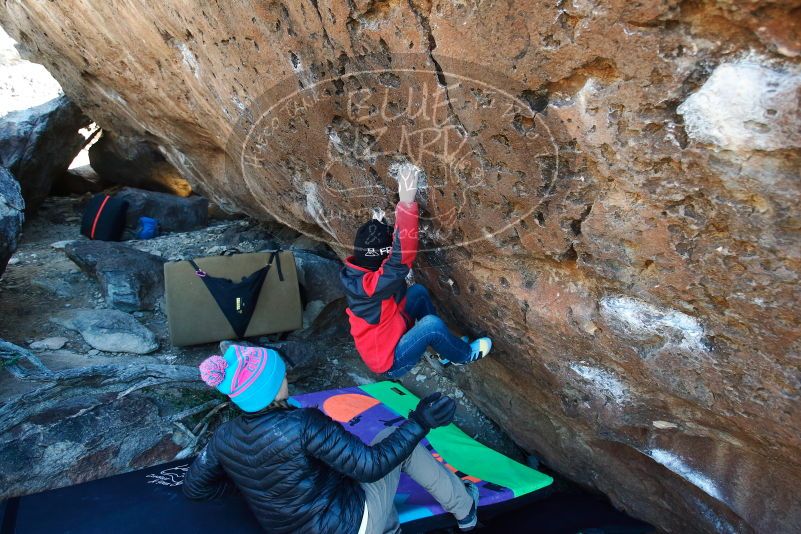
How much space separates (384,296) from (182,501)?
136cm

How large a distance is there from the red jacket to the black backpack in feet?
15.7

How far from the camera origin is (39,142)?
7047 millimetres

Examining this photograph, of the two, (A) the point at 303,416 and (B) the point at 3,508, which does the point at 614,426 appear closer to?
(A) the point at 303,416

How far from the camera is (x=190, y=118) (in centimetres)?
415

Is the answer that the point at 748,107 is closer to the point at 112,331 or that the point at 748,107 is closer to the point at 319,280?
the point at 319,280

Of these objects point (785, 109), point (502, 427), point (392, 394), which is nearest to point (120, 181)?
point (392, 394)

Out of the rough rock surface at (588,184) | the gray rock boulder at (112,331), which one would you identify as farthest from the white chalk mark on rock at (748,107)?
the gray rock boulder at (112,331)

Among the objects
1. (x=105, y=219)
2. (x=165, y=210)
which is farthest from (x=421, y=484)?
(x=165, y=210)

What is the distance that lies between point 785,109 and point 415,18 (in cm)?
116

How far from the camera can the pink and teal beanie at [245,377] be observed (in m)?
2.03

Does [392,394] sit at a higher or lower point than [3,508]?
higher

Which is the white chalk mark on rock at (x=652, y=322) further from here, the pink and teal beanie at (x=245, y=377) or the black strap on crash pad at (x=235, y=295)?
the black strap on crash pad at (x=235, y=295)

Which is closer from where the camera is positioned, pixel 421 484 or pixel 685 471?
pixel 685 471

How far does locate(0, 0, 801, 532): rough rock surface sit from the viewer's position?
4.99ft
